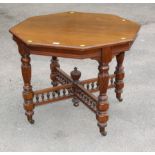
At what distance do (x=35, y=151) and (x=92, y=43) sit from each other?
1116 millimetres

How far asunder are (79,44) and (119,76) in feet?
3.52

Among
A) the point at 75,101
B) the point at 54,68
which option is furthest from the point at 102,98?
the point at 54,68

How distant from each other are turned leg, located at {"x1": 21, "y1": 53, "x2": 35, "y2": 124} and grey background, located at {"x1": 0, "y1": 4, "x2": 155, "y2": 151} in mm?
137

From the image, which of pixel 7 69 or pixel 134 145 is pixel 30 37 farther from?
pixel 7 69

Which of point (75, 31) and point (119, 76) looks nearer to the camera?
point (75, 31)

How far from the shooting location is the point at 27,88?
3.82 meters

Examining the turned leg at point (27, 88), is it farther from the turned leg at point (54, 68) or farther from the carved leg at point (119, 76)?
the carved leg at point (119, 76)

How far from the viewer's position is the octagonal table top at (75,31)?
11.0ft

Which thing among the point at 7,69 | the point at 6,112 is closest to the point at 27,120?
the point at 6,112

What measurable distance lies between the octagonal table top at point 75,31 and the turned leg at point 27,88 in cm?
25

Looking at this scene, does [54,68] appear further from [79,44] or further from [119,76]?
[79,44]

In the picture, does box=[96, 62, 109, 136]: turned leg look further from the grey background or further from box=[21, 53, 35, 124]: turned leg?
box=[21, 53, 35, 124]: turned leg

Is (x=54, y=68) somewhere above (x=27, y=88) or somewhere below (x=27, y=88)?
below

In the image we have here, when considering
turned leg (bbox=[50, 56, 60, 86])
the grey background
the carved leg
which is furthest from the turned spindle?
the carved leg
